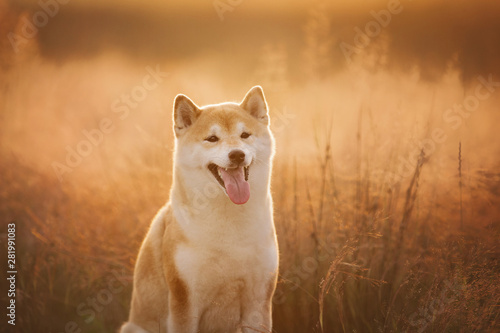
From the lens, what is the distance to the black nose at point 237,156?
346cm

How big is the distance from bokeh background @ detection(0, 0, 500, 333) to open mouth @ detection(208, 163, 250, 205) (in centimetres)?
76

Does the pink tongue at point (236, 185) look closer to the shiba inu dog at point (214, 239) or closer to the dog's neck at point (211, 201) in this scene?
the shiba inu dog at point (214, 239)

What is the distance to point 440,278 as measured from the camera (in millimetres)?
3627

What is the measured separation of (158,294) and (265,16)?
816 centimetres

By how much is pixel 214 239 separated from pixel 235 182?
422 millimetres

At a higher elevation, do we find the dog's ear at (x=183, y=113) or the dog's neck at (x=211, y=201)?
the dog's ear at (x=183, y=113)

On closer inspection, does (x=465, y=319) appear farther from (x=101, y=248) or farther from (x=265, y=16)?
(x=265, y=16)

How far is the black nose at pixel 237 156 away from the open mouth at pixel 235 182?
123mm

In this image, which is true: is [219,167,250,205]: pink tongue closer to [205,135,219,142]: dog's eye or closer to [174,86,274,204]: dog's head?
[174,86,274,204]: dog's head

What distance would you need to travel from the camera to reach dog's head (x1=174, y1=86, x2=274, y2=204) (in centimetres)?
352

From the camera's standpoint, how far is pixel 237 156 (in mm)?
3453

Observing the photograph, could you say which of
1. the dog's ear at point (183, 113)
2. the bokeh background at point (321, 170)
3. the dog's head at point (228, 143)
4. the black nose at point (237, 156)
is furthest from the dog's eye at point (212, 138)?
the bokeh background at point (321, 170)

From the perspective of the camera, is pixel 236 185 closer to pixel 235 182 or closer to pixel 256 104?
pixel 235 182

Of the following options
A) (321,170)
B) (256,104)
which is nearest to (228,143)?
(256,104)
